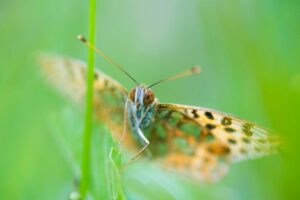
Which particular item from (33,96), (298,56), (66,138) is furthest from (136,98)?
(33,96)

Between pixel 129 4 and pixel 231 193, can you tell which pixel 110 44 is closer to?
pixel 129 4

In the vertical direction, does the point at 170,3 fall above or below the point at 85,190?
above

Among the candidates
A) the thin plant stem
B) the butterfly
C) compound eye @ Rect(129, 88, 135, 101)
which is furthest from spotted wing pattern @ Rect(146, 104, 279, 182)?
the thin plant stem

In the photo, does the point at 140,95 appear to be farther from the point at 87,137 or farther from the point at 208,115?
the point at 87,137

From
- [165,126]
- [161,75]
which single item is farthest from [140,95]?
[161,75]

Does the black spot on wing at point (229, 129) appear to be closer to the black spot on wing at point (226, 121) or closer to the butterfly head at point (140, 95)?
the black spot on wing at point (226, 121)

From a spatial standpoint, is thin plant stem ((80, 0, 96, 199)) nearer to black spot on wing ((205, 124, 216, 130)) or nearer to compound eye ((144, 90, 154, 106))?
compound eye ((144, 90, 154, 106))

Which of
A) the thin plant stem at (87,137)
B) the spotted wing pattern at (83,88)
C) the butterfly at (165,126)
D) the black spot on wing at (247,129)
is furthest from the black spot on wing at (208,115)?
the thin plant stem at (87,137)

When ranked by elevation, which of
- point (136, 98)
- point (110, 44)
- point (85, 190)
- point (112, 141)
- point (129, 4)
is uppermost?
point (129, 4)
